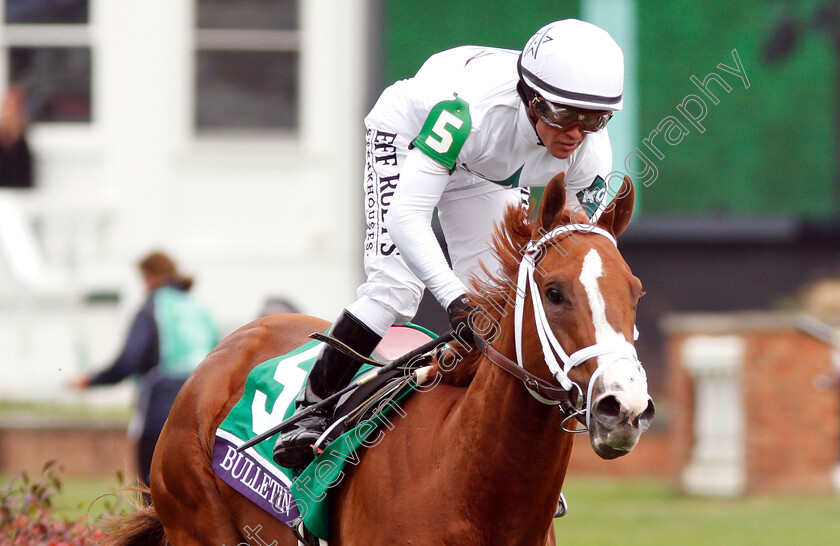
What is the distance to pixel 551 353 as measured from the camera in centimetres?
363

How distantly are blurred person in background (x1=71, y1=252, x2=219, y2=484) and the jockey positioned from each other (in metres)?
3.72

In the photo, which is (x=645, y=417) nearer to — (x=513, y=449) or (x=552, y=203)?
(x=513, y=449)

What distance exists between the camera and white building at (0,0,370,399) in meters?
13.0

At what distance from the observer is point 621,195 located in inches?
153

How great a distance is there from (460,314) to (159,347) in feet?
15.6

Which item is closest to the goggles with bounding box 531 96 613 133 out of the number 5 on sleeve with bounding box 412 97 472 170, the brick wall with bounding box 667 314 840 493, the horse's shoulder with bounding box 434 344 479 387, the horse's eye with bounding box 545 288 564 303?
the number 5 on sleeve with bounding box 412 97 472 170

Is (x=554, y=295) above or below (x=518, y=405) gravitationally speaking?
above

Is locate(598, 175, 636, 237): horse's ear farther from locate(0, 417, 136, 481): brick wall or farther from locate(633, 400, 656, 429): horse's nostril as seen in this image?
locate(0, 417, 136, 481): brick wall

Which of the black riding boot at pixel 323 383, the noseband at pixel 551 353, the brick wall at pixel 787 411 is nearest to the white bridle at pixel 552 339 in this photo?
the noseband at pixel 551 353

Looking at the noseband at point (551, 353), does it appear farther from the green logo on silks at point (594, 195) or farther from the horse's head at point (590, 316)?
the green logo on silks at point (594, 195)

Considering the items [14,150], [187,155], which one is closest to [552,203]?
[187,155]

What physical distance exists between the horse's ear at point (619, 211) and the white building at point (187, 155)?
9199 mm

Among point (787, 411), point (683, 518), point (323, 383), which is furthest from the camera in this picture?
point (787, 411)

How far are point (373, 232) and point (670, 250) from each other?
870 centimetres
